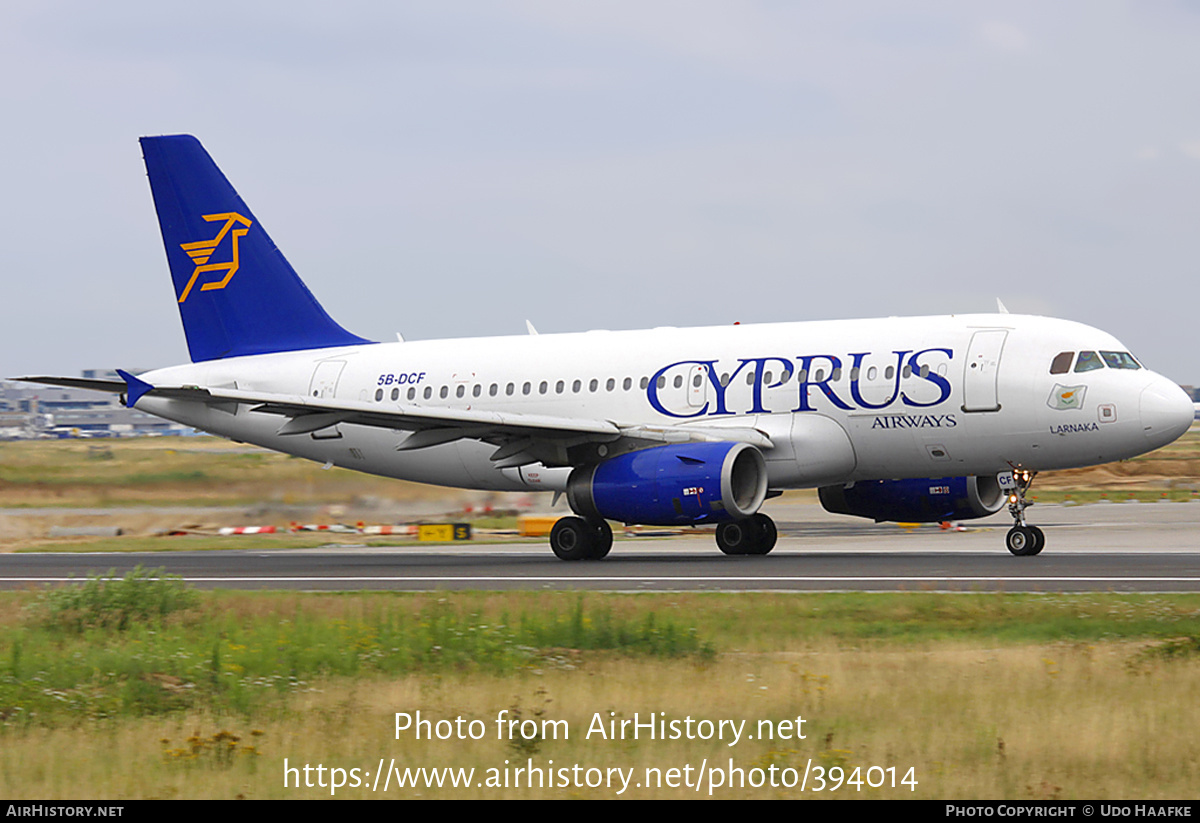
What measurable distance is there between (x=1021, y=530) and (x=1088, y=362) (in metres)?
2.94

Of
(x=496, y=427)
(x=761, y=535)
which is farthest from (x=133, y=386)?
(x=761, y=535)

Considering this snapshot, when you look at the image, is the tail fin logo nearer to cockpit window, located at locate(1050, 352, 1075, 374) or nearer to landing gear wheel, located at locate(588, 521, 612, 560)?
landing gear wheel, located at locate(588, 521, 612, 560)

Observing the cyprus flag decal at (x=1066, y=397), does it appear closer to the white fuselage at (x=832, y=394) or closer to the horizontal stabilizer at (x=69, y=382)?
the white fuselage at (x=832, y=394)

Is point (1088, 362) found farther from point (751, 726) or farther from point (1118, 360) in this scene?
point (751, 726)

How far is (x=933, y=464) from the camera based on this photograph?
1001 inches

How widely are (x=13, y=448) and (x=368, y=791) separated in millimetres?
34080

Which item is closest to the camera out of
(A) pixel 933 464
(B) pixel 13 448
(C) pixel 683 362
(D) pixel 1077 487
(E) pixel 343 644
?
(E) pixel 343 644

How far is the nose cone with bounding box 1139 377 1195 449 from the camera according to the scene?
936 inches

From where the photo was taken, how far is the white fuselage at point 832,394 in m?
24.3

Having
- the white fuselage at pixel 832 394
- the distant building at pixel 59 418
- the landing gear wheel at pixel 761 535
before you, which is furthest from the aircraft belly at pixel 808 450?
the distant building at pixel 59 418

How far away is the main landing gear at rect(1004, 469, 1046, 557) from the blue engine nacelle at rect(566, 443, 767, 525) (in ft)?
13.4

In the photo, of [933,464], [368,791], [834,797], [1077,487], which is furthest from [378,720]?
[1077,487]

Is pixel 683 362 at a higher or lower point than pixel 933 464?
higher
